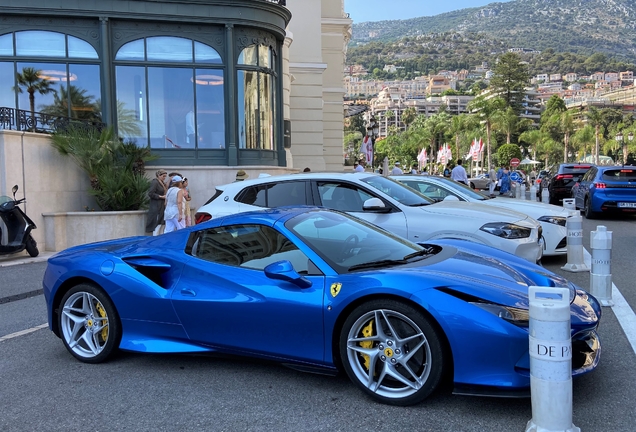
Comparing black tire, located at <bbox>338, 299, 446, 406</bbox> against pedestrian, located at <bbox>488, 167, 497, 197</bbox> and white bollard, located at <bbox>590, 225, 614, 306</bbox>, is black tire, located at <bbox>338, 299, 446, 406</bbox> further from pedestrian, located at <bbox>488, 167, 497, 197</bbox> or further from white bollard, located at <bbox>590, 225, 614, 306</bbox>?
pedestrian, located at <bbox>488, 167, 497, 197</bbox>

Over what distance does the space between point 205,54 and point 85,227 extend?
21.2ft

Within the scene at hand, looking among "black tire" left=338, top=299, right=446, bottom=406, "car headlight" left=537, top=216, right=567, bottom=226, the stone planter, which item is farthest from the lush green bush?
"black tire" left=338, top=299, right=446, bottom=406

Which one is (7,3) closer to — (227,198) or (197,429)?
(227,198)

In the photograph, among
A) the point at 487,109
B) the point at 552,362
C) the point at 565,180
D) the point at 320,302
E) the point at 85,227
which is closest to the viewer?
the point at 552,362

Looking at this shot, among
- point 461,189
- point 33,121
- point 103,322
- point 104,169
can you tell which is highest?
point 33,121

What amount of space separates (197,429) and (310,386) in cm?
96

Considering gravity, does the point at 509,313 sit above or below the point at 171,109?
below

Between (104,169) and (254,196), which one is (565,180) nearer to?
(104,169)

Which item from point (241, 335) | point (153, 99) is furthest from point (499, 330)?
point (153, 99)

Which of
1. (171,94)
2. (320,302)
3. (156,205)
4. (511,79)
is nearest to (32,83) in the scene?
(171,94)

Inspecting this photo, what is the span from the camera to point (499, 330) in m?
3.59

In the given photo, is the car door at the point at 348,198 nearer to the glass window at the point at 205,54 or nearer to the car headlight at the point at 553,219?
the car headlight at the point at 553,219

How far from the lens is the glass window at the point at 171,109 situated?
56.7 ft

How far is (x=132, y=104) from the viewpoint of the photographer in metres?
17.2
